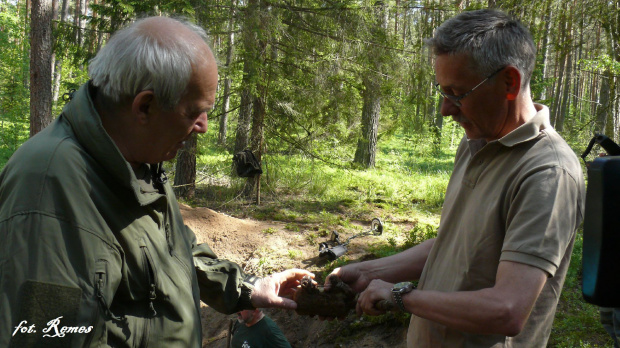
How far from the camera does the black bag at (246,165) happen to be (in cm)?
985

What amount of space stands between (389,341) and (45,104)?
9641mm

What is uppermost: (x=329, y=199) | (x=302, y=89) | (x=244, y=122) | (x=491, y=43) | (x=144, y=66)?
(x=491, y=43)

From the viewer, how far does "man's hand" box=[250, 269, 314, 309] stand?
2986 millimetres

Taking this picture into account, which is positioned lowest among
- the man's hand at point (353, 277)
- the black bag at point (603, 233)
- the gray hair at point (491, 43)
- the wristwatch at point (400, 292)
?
the man's hand at point (353, 277)

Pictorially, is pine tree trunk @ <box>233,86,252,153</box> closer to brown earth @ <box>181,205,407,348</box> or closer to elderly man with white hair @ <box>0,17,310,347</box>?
brown earth @ <box>181,205,407,348</box>

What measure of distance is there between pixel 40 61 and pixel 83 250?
35.6 ft

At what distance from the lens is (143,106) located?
6.33 ft

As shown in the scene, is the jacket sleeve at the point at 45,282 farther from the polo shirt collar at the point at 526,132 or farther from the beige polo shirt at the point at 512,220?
the polo shirt collar at the point at 526,132

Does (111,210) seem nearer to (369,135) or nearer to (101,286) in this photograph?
(101,286)

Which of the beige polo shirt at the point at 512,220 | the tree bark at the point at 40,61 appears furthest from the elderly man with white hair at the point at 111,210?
the tree bark at the point at 40,61

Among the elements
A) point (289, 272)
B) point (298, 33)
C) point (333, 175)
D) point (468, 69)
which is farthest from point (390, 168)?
point (468, 69)

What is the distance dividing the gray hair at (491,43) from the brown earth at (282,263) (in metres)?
3.82

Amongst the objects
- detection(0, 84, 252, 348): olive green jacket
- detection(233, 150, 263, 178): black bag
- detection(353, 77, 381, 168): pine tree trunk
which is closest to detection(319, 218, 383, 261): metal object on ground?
detection(233, 150, 263, 178): black bag

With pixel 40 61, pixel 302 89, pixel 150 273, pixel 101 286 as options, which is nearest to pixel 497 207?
pixel 150 273
